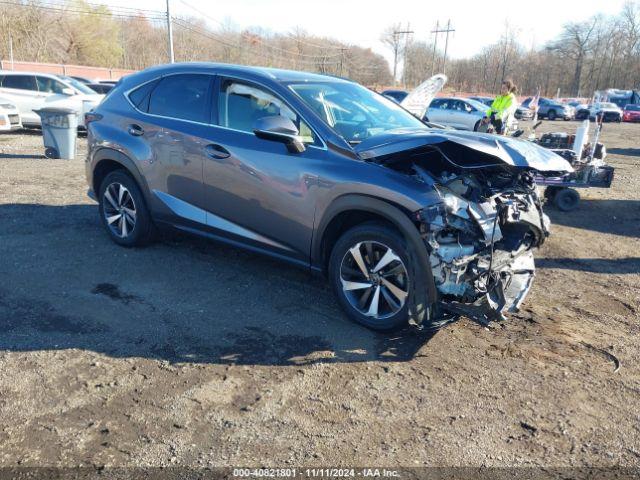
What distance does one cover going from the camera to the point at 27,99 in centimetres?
1578

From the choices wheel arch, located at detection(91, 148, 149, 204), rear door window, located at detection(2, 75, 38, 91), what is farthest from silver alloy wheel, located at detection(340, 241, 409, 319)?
rear door window, located at detection(2, 75, 38, 91)

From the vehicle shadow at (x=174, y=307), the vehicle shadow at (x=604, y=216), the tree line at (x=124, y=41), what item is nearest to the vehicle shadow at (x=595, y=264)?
the vehicle shadow at (x=604, y=216)

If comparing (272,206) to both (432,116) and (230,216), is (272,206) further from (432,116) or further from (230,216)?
(432,116)

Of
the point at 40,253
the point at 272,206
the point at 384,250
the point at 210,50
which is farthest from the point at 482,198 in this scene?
the point at 210,50

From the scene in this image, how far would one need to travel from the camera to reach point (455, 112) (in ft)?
72.7

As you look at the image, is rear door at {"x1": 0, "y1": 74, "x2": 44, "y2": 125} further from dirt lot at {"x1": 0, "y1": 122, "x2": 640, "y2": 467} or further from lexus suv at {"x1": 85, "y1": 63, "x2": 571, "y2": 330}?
lexus suv at {"x1": 85, "y1": 63, "x2": 571, "y2": 330}

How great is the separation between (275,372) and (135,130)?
3.08m

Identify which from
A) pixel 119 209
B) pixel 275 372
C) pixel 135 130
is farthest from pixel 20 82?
pixel 275 372

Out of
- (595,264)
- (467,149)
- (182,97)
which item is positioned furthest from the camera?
(595,264)

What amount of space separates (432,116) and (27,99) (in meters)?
14.8

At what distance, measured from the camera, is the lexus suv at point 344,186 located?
3.70 meters

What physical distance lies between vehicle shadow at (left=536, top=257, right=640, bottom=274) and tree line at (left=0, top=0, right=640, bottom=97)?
5442cm

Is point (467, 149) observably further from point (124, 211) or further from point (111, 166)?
point (111, 166)

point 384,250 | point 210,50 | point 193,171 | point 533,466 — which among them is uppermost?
point 210,50
